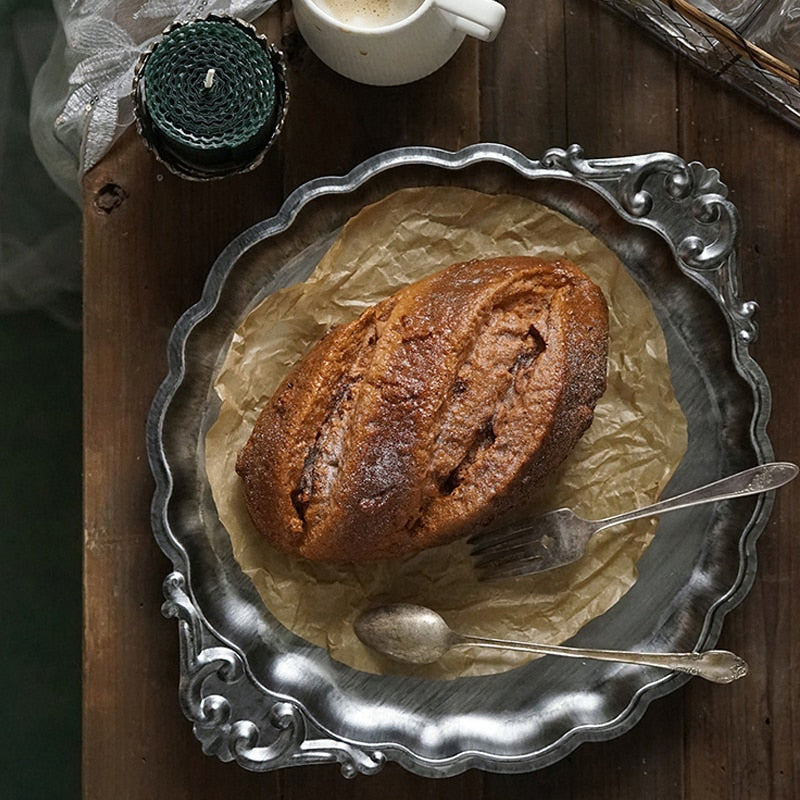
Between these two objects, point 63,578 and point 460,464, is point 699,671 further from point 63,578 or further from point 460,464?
point 63,578

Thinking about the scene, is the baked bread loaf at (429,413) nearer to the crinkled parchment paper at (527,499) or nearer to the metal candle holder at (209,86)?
the crinkled parchment paper at (527,499)

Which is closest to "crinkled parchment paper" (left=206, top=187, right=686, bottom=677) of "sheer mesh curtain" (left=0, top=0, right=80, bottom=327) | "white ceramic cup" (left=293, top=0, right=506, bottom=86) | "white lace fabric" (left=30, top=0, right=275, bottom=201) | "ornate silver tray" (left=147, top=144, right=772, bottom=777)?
"ornate silver tray" (left=147, top=144, right=772, bottom=777)

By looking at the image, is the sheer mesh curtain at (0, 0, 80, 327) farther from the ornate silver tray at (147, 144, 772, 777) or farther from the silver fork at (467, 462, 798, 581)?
the silver fork at (467, 462, 798, 581)

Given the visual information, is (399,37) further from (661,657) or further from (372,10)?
(661,657)

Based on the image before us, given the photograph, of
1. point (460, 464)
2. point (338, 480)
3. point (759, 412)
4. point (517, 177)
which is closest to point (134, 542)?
point (338, 480)

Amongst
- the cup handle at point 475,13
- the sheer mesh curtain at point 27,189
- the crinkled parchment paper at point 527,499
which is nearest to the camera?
the cup handle at point 475,13

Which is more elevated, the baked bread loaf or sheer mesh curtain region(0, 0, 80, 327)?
sheer mesh curtain region(0, 0, 80, 327)

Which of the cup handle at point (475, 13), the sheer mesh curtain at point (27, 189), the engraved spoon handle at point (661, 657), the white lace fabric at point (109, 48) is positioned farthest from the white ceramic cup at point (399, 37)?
the engraved spoon handle at point (661, 657)
